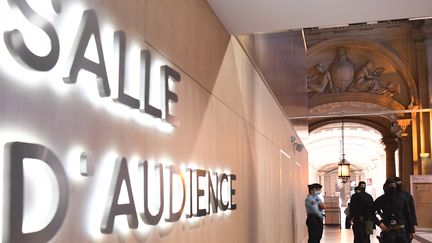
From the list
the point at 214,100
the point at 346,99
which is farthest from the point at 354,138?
the point at 214,100

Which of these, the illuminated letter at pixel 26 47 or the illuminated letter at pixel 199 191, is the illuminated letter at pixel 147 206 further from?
the illuminated letter at pixel 26 47

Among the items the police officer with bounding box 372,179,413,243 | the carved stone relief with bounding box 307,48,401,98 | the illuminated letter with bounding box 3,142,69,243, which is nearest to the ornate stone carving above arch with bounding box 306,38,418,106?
the carved stone relief with bounding box 307,48,401,98

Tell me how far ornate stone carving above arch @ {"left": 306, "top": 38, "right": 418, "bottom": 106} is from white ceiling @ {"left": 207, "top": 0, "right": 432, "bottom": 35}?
1669 centimetres

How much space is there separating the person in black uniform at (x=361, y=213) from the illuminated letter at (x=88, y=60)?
7.78 meters

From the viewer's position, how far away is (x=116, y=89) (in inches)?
85.7

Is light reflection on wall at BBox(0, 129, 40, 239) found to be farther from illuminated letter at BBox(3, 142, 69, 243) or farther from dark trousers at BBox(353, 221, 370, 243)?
dark trousers at BBox(353, 221, 370, 243)

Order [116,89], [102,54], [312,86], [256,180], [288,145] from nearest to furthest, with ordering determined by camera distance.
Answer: [102,54] → [116,89] → [256,180] → [288,145] → [312,86]

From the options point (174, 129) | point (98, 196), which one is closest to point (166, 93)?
point (174, 129)

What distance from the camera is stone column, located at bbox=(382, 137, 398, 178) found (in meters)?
25.5

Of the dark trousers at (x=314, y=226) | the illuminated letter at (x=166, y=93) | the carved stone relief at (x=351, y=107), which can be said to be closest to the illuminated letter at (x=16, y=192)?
the illuminated letter at (x=166, y=93)

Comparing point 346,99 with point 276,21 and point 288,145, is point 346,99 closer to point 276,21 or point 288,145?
point 288,145

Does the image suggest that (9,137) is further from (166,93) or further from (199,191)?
(199,191)

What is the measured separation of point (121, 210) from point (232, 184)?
2.44 metres

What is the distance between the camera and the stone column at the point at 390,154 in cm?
2550
